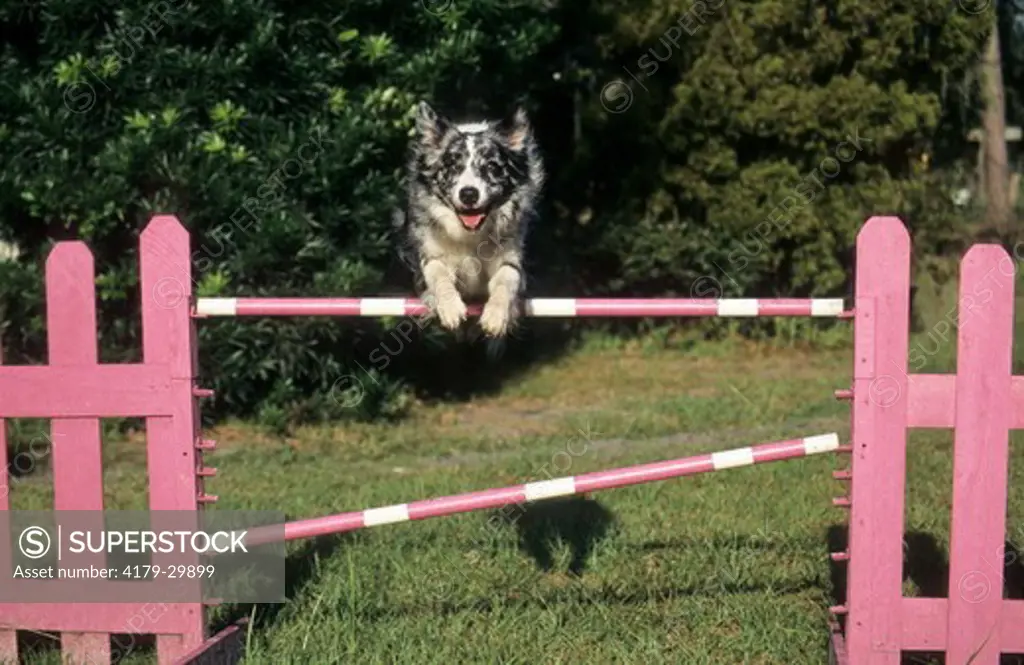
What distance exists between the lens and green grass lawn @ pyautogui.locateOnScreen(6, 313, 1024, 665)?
4.12m

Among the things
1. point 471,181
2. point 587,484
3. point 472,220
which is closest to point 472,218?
point 472,220

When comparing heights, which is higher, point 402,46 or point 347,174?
point 402,46

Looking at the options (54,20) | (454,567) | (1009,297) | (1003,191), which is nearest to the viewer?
(1009,297)

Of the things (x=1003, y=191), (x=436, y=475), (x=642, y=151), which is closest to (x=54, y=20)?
Answer: (x=436, y=475)

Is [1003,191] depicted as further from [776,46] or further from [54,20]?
[54,20]

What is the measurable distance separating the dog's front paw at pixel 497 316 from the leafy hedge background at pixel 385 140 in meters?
1.66

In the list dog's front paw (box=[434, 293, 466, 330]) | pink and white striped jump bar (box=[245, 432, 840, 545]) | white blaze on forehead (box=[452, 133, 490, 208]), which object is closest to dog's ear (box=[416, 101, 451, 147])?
white blaze on forehead (box=[452, 133, 490, 208])

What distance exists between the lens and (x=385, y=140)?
7906mm

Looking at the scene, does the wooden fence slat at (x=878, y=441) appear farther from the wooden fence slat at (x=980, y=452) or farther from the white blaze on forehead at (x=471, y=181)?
the white blaze on forehead at (x=471, y=181)

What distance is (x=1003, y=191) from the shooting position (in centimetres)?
1541

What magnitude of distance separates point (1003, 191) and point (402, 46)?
10217 mm

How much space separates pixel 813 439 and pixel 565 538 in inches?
67.1

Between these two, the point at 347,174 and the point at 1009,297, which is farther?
the point at 347,174

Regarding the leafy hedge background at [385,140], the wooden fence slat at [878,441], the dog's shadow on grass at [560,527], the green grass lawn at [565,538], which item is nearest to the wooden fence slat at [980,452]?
the wooden fence slat at [878,441]
